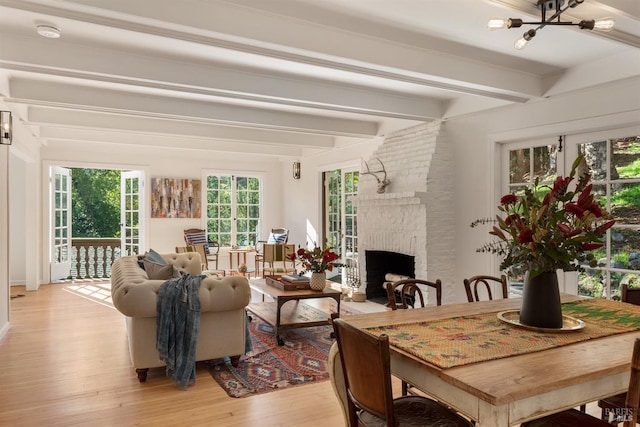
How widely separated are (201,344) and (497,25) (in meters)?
3.08

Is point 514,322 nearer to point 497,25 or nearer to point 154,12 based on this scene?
point 497,25

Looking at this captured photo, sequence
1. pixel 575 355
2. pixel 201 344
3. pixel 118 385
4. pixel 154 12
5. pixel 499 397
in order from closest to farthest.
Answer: pixel 499 397
pixel 575 355
pixel 154 12
pixel 118 385
pixel 201 344

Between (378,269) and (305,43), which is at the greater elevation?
(305,43)

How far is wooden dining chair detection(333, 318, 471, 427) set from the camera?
56.7 inches

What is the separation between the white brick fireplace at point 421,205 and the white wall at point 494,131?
0.12 meters

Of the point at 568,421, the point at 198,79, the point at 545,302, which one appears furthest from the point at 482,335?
the point at 198,79

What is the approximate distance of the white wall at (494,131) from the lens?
3.77 meters

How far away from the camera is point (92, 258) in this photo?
8805 millimetres

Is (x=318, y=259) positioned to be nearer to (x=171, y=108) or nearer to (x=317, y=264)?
(x=317, y=264)

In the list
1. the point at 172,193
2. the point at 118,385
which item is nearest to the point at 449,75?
the point at 118,385

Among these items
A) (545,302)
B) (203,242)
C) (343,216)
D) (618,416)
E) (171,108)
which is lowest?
(618,416)

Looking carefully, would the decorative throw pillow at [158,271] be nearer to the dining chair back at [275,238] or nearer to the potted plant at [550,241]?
the potted plant at [550,241]

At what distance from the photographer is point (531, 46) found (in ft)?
11.6

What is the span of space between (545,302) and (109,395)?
2.94 metres
